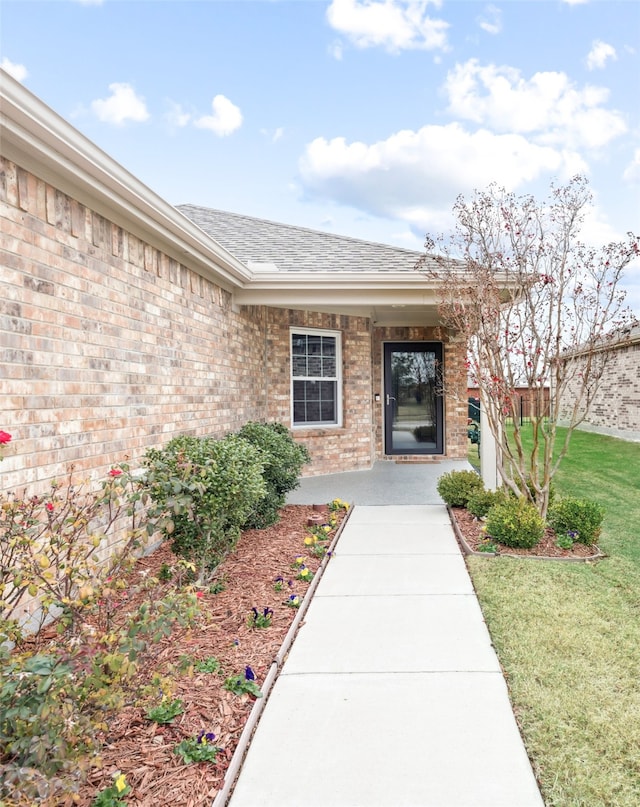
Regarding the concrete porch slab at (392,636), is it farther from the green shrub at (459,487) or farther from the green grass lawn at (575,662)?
the green shrub at (459,487)

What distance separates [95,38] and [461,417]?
8590 millimetres

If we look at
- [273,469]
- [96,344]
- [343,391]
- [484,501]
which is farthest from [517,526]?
[343,391]

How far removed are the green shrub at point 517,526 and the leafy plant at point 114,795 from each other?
3.89 m

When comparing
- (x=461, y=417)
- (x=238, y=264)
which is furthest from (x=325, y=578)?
(x=461, y=417)

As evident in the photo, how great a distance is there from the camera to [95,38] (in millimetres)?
7215

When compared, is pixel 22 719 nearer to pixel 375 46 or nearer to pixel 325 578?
pixel 325 578

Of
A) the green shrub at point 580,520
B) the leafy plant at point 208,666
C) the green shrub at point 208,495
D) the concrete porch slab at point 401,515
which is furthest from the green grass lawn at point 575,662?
the green shrub at point 208,495

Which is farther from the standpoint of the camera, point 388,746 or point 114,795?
point 388,746

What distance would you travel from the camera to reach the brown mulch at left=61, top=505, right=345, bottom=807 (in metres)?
2.11

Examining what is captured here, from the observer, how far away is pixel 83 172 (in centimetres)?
359

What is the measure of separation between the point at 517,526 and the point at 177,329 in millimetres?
3771

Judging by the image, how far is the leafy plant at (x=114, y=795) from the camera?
194 centimetres

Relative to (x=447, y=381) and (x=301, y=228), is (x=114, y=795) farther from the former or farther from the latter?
(x=301, y=228)

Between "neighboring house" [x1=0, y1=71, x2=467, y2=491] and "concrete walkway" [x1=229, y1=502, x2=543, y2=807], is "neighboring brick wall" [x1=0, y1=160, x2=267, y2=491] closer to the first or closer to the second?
"neighboring house" [x1=0, y1=71, x2=467, y2=491]
